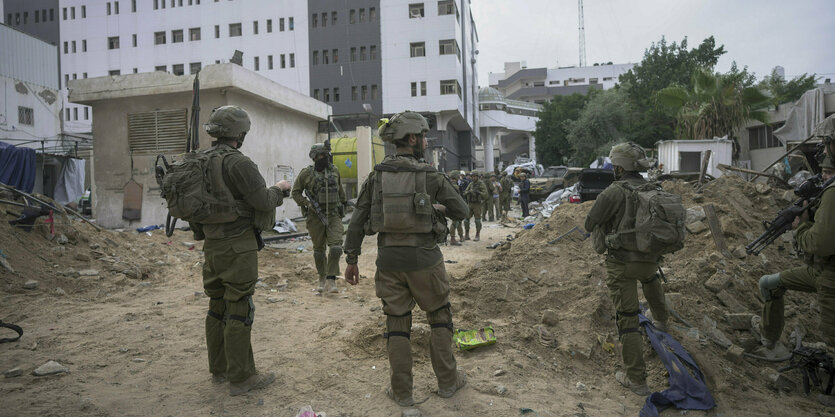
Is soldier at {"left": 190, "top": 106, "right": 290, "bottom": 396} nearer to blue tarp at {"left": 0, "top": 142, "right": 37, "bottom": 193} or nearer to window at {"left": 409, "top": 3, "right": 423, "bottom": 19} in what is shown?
blue tarp at {"left": 0, "top": 142, "right": 37, "bottom": 193}

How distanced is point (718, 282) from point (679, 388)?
89.0 inches

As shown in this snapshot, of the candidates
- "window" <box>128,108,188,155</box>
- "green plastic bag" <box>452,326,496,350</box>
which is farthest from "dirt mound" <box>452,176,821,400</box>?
"window" <box>128,108,188,155</box>

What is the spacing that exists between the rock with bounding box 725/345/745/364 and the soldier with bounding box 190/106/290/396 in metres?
3.76

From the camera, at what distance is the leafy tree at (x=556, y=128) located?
41.5 meters

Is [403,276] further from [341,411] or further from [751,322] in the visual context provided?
[751,322]

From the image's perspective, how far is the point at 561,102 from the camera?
42.8 meters

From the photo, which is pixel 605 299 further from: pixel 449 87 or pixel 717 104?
pixel 449 87

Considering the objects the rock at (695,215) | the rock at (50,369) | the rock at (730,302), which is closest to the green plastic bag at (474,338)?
the rock at (730,302)

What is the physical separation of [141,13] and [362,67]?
863 inches

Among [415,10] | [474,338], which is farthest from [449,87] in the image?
[474,338]

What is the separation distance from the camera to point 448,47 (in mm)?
35031

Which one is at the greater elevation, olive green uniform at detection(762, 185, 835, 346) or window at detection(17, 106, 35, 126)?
window at detection(17, 106, 35, 126)

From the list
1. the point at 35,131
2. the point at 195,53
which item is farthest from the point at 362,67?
the point at 35,131

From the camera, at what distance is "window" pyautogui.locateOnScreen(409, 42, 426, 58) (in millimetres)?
35906
